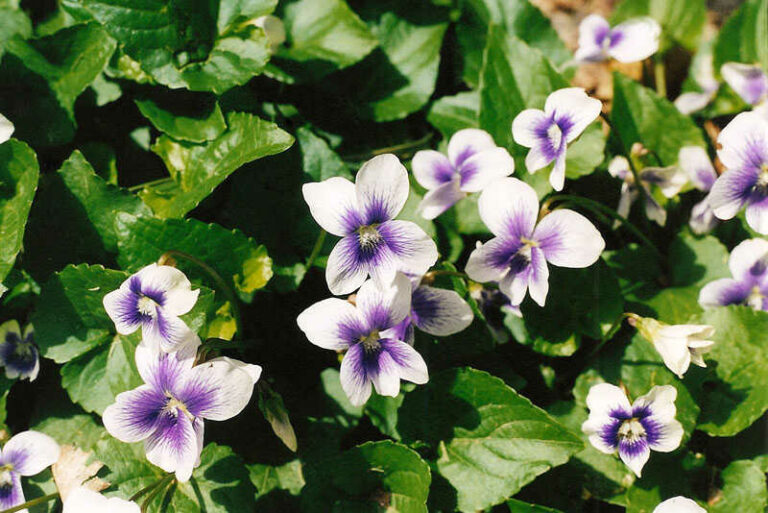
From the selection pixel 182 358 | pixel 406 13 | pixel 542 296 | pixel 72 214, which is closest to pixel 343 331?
pixel 182 358

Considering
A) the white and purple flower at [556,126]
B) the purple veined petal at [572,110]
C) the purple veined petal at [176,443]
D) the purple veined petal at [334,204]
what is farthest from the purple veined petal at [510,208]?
the purple veined petal at [176,443]

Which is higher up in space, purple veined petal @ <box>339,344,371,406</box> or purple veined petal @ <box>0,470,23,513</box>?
purple veined petal @ <box>339,344,371,406</box>

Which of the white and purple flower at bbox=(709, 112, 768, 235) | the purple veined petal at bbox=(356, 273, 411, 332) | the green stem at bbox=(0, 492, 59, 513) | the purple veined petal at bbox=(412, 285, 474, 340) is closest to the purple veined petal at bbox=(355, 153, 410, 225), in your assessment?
the purple veined petal at bbox=(356, 273, 411, 332)

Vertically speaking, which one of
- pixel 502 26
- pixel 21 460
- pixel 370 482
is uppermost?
pixel 502 26

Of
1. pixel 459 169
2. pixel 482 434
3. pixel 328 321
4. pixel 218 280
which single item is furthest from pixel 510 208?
pixel 218 280

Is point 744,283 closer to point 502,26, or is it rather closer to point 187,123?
point 502,26

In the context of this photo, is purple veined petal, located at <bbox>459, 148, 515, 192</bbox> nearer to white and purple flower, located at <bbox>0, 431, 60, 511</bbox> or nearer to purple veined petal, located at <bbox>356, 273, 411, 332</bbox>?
purple veined petal, located at <bbox>356, 273, 411, 332</bbox>
